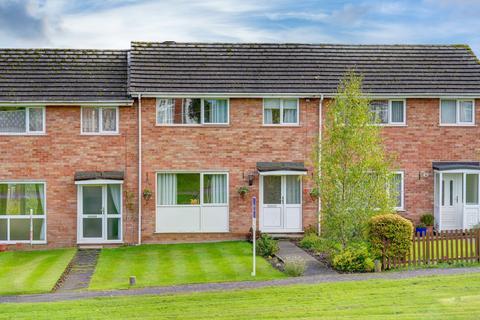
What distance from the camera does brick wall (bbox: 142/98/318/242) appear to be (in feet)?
107

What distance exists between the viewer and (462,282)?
2153cm

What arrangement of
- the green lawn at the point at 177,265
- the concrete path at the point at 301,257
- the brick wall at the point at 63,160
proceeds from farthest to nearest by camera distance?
1. the brick wall at the point at 63,160
2. the concrete path at the point at 301,257
3. the green lawn at the point at 177,265

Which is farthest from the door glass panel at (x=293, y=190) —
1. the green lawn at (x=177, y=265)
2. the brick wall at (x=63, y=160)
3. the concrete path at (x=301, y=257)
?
the brick wall at (x=63, y=160)

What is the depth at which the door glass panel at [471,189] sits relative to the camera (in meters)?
33.9

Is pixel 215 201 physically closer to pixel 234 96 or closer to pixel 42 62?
pixel 234 96

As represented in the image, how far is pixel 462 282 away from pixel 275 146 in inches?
516

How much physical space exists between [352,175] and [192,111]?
974 cm

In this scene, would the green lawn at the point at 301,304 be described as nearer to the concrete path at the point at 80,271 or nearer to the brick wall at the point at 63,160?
the concrete path at the point at 80,271

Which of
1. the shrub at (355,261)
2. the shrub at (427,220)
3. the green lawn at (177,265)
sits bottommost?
the green lawn at (177,265)

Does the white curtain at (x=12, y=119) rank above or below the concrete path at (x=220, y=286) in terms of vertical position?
above

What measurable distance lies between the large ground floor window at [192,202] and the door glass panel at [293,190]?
260 centimetres

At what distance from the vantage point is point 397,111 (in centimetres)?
3394

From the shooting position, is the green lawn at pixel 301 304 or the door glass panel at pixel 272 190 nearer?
the green lawn at pixel 301 304

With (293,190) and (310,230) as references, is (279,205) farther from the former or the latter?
(310,230)
